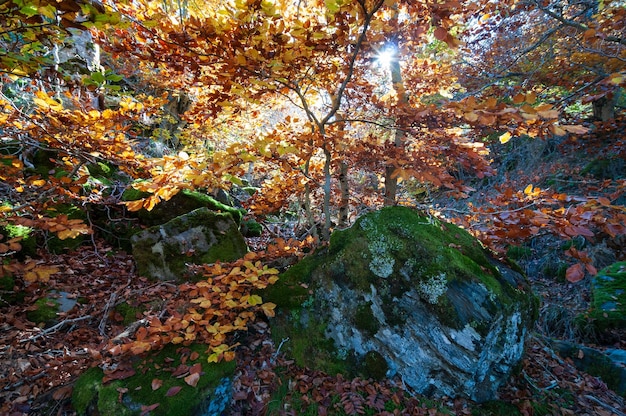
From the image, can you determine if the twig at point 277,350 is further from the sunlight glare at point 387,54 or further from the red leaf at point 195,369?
the sunlight glare at point 387,54

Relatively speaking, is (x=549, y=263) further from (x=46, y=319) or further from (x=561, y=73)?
(x=46, y=319)

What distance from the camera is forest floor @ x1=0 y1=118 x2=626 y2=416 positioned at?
245cm

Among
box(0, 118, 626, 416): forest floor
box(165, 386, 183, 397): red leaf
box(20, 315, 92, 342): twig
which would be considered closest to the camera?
box(165, 386, 183, 397): red leaf

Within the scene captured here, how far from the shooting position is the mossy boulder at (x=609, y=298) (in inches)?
175

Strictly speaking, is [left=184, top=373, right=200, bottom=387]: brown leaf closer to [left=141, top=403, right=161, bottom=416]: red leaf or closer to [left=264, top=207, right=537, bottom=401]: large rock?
[left=141, top=403, right=161, bottom=416]: red leaf

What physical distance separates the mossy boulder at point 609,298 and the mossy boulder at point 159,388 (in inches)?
217

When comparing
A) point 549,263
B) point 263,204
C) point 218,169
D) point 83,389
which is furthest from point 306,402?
point 549,263

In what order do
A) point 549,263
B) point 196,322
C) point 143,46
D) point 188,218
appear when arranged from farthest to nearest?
point 549,263 → point 188,218 → point 196,322 → point 143,46

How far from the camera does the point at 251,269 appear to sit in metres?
2.89

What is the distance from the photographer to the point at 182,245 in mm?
4320

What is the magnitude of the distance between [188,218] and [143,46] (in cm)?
269

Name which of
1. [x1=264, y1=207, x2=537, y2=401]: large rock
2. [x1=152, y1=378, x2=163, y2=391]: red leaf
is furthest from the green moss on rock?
[x1=264, y1=207, x2=537, y2=401]: large rock

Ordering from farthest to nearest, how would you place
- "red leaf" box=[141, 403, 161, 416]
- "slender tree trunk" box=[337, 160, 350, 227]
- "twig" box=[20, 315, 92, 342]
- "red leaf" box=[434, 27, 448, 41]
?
"slender tree trunk" box=[337, 160, 350, 227], "twig" box=[20, 315, 92, 342], "red leaf" box=[141, 403, 161, 416], "red leaf" box=[434, 27, 448, 41]

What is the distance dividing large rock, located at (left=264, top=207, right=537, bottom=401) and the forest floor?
18 centimetres
